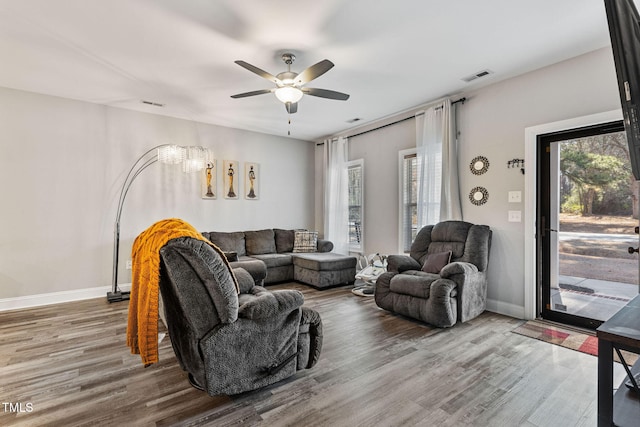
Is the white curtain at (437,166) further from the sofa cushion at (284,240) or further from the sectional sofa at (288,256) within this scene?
the sofa cushion at (284,240)

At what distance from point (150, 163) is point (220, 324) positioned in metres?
3.96

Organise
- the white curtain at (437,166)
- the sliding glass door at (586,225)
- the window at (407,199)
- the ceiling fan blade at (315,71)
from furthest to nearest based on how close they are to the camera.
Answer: the window at (407,199)
the white curtain at (437,166)
the sliding glass door at (586,225)
the ceiling fan blade at (315,71)

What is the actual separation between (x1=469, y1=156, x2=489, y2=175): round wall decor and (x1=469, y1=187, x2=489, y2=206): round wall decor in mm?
217

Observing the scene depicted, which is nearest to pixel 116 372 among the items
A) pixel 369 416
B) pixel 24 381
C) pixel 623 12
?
pixel 24 381

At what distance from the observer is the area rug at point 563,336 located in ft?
8.97

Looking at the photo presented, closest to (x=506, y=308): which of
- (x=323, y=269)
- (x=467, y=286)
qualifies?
(x=467, y=286)

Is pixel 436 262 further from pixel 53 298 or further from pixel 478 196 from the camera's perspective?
pixel 53 298

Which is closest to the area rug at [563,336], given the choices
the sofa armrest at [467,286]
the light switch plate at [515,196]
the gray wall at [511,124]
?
the gray wall at [511,124]

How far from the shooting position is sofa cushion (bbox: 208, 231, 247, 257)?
525cm

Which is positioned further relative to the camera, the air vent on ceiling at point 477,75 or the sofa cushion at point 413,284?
the air vent on ceiling at point 477,75

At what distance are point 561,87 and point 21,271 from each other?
6891 mm

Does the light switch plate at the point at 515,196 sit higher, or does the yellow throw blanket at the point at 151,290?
the light switch plate at the point at 515,196

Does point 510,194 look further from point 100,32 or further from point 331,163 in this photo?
point 100,32

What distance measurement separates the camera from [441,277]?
3.32m
